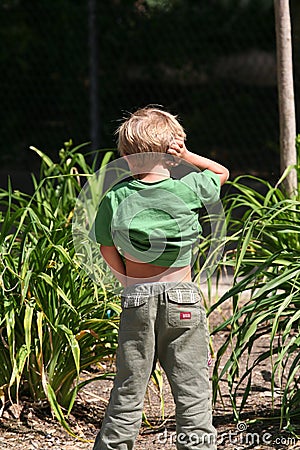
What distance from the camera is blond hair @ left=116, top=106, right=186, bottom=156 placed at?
2730mm

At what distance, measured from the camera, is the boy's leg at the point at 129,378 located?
2.75m

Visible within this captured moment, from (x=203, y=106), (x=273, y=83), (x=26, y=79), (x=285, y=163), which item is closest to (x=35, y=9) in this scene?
(x=26, y=79)

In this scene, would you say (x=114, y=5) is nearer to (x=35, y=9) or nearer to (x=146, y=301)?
(x=35, y=9)

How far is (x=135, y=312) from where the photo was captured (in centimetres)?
274

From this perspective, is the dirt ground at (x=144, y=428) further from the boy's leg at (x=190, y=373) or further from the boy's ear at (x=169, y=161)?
the boy's ear at (x=169, y=161)

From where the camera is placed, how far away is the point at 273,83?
8.66m

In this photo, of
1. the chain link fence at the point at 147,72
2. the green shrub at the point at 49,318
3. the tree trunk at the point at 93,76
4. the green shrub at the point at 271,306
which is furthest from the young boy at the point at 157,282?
the chain link fence at the point at 147,72

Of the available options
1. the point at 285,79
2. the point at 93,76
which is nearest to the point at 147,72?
the point at 93,76

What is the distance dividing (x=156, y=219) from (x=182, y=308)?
0.98 ft

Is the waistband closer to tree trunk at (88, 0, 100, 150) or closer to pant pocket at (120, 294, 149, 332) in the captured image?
pant pocket at (120, 294, 149, 332)

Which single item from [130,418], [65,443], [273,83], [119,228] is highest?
[273,83]

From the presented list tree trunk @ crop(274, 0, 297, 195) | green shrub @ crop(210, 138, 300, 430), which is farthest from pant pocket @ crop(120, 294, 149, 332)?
tree trunk @ crop(274, 0, 297, 195)

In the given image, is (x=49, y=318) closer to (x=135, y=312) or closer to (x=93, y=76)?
(x=135, y=312)

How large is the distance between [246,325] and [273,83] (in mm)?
5907
